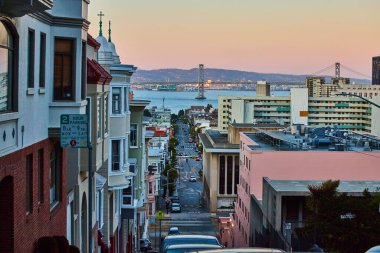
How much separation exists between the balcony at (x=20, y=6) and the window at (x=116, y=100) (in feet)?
50.1

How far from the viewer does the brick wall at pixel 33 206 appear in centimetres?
1264

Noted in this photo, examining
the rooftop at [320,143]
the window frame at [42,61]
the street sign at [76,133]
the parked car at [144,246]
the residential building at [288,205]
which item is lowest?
the parked car at [144,246]

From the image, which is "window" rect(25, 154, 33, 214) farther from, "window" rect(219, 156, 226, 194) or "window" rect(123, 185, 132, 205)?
"window" rect(219, 156, 226, 194)

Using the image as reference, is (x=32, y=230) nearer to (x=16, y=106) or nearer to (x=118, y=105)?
(x=16, y=106)

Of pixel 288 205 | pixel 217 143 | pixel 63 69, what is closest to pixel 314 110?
pixel 217 143

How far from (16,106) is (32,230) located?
2.78m

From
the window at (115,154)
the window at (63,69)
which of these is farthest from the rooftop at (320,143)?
the window at (63,69)

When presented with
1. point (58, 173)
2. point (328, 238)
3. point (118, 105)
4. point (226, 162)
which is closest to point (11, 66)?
point (58, 173)

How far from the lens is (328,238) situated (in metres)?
29.8

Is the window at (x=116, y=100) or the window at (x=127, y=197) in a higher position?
the window at (x=116, y=100)

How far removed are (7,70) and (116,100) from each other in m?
15.6

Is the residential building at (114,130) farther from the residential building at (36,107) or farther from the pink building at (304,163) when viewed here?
the pink building at (304,163)

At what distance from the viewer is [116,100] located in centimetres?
2803

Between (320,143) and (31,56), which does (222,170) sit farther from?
(31,56)
